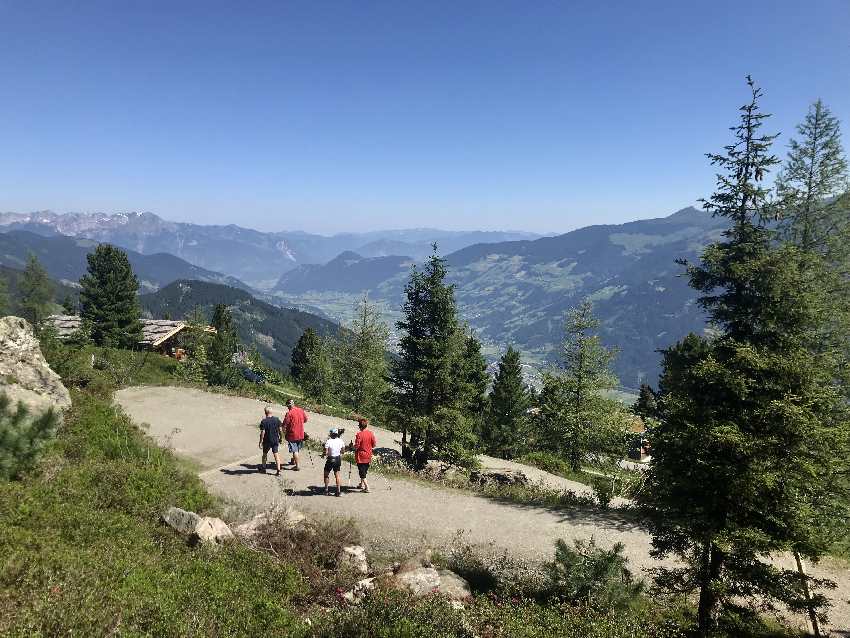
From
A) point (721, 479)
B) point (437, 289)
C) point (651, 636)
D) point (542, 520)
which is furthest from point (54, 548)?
point (437, 289)

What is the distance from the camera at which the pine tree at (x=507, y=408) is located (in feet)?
159

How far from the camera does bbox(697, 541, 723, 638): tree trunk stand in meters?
8.10

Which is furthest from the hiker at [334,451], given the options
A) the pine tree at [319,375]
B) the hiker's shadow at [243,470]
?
the pine tree at [319,375]

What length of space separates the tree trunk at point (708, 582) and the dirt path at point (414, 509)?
3314 millimetres

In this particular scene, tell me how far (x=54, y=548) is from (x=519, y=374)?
46928 mm

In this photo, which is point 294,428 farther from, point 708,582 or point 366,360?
point 366,360

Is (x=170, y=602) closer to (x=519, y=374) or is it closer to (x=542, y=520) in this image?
(x=542, y=520)

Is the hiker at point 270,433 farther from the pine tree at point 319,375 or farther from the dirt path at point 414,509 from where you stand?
the pine tree at point 319,375

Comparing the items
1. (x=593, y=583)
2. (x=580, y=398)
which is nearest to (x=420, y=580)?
(x=593, y=583)

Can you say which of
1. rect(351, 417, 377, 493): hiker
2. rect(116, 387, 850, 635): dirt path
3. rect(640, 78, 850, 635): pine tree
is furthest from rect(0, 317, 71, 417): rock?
rect(640, 78, 850, 635): pine tree

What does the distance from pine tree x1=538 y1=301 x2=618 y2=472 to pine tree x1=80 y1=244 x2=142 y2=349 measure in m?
45.7

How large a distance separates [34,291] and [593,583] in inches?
3829

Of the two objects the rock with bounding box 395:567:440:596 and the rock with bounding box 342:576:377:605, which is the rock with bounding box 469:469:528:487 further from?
the rock with bounding box 342:576:377:605

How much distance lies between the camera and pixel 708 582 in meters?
8.23
